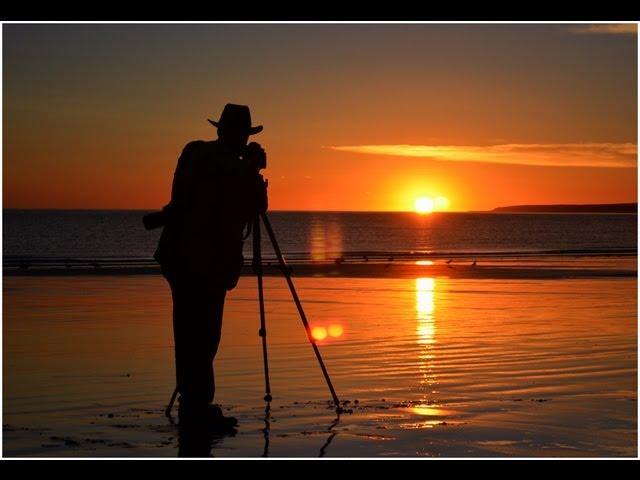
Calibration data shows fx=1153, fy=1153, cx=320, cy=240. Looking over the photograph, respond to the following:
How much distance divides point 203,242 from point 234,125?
813 millimetres

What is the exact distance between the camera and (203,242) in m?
7.43

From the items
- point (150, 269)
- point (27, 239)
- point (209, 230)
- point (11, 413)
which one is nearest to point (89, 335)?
point (11, 413)

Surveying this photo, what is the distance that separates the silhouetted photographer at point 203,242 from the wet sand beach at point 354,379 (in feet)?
1.25

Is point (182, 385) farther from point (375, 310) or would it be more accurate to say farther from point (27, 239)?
point (27, 239)

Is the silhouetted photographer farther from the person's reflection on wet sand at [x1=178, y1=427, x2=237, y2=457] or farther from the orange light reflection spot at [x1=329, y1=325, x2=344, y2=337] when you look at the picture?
the orange light reflection spot at [x1=329, y1=325, x2=344, y2=337]

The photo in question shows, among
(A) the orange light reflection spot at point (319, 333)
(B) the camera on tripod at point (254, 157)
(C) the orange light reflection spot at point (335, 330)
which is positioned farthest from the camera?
(C) the orange light reflection spot at point (335, 330)

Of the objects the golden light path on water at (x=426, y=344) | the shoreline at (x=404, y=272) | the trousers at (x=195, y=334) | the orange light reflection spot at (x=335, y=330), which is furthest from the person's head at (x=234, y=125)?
the shoreline at (x=404, y=272)

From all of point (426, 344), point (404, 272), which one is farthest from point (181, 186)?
point (404, 272)

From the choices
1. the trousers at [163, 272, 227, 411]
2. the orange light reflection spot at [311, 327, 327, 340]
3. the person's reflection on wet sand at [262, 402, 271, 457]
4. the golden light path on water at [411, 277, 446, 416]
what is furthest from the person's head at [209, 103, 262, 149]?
the orange light reflection spot at [311, 327, 327, 340]

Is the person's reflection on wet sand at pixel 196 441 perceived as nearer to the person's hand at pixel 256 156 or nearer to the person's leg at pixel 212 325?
the person's leg at pixel 212 325

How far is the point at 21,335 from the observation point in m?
13.5

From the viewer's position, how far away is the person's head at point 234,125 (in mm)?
7586

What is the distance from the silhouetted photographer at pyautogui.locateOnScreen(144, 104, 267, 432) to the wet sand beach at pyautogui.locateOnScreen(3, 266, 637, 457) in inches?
15.0

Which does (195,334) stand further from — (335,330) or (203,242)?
(335,330)
